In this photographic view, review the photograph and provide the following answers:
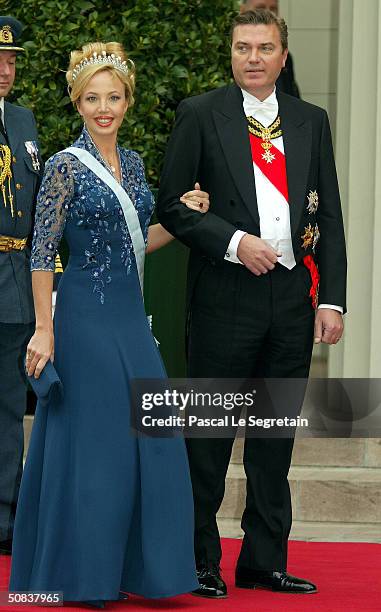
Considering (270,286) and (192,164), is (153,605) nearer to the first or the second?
(270,286)

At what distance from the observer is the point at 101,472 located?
524 centimetres

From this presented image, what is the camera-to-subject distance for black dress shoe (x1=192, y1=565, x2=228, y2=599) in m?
5.47

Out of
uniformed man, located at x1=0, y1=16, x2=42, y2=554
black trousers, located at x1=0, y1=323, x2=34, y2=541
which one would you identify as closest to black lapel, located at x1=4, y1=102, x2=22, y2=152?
uniformed man, located at x1=0, y1=16, x2=42, y2=554

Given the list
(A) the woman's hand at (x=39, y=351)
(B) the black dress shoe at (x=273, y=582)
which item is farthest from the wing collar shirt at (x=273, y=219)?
(B) the black dress shoe at (x=273, y=582)

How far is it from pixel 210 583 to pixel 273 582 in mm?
253

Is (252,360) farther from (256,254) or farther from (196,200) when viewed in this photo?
(196,200)

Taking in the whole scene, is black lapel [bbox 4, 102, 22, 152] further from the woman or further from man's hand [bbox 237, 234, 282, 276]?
man's hand [bbox 237, 234, 282, 276]

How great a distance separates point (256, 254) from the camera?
211 inches

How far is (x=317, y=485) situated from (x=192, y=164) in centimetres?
221

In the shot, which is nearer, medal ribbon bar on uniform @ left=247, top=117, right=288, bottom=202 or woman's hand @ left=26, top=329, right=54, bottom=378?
woman's hand @ left=26, top=329, right=54, bottom=378

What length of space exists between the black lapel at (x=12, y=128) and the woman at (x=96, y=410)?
1169 millimetres

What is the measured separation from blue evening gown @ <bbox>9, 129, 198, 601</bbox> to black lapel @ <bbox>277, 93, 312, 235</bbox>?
528 mm

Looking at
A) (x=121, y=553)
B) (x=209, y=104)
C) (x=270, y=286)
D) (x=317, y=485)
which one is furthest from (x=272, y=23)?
(x=317, y=485)

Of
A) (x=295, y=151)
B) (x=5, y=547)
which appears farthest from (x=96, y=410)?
(x=5, y=547)
